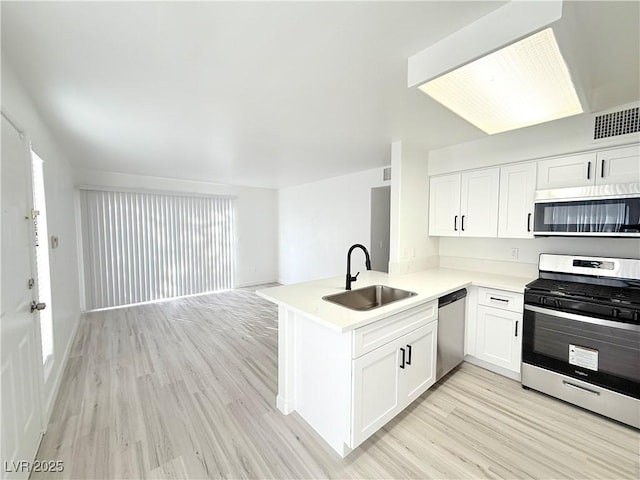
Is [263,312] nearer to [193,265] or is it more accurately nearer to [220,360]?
[220,360]

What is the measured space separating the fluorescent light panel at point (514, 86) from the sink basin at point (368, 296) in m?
1.41

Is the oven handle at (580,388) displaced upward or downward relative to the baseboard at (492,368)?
upward

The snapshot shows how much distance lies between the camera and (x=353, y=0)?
112 centimetres

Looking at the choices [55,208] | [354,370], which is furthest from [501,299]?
[55,208]

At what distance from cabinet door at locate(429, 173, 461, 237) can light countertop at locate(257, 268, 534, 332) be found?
500mm

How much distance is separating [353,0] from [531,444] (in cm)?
271

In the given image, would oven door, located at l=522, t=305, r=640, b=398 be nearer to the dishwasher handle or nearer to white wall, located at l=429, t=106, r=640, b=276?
the dishwasher handle

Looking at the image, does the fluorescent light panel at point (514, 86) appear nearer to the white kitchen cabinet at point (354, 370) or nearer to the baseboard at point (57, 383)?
the white kitchen cabinet at point (354, 370)

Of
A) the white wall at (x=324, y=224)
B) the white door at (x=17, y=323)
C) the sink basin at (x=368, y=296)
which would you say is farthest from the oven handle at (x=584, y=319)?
the white door at (x=17, y=323)

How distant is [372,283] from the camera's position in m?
2.46

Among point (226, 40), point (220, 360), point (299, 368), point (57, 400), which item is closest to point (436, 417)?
point (299, 368)

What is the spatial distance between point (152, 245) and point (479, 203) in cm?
529

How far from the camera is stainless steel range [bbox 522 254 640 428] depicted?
5.90ft

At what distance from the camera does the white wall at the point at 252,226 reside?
5388 millimetres
